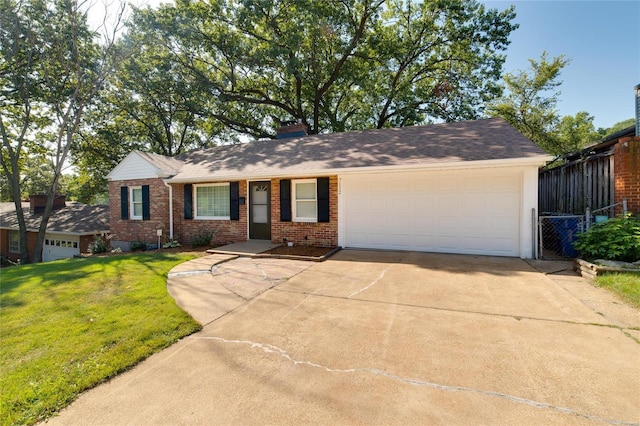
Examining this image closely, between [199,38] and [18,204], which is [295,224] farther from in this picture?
[18,204]

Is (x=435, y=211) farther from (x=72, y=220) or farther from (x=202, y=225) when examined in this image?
(x=72, y=220)

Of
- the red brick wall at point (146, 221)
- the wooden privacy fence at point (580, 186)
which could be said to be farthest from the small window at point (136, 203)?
the wooden privacy fence at point (580, 186)

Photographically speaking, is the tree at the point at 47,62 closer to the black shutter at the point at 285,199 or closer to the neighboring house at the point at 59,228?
the neighboring house at the point at 59,228

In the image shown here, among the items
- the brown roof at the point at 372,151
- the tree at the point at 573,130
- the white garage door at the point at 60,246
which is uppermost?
the tree at the point at 573,130

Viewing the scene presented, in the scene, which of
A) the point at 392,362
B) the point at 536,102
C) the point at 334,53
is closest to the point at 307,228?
the point at 392,362

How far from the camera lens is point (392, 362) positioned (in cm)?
279

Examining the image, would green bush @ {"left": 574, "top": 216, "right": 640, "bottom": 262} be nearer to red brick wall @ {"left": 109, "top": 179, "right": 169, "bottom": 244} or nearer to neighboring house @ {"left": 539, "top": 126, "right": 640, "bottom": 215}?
neighboring house @ {"left": 539, "top": 126, "right": 640, "bottom": 215}

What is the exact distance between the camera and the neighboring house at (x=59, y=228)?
1695 centimetres

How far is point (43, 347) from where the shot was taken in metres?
3.16

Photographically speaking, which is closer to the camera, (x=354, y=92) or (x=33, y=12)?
(x=33, y=12)

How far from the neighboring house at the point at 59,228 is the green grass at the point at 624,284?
19692 millimetres

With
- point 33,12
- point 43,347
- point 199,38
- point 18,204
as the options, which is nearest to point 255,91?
point 199,38

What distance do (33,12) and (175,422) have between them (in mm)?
18665

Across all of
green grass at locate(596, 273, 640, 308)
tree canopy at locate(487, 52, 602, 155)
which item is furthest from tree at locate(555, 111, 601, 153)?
green grass at locate(596, 273, 640, 308)
